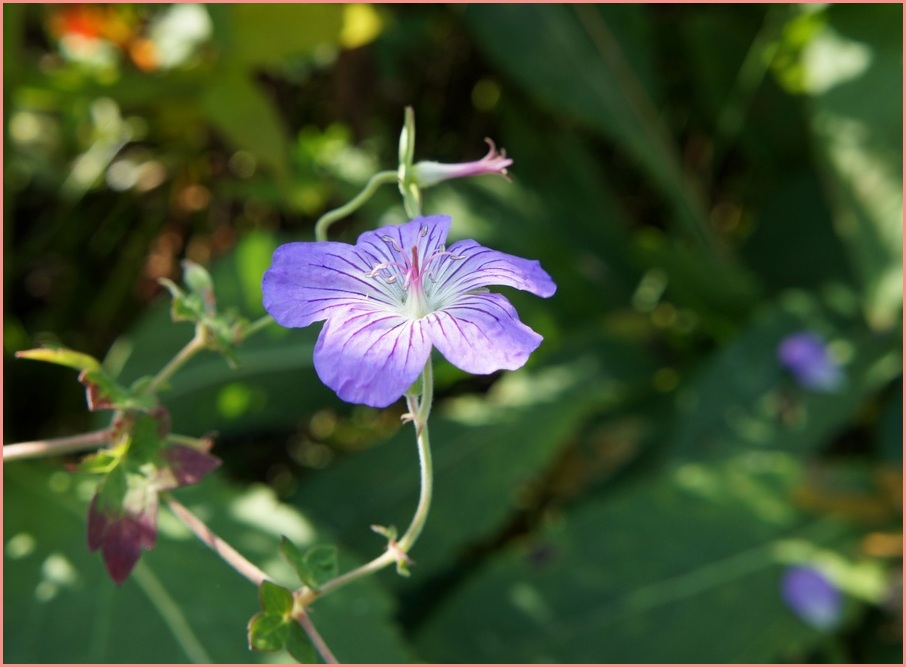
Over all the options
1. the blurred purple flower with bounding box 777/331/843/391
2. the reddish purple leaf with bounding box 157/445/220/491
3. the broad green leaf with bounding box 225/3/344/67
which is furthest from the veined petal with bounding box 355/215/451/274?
the blurred purple flower with bounding box 777/331/843/391

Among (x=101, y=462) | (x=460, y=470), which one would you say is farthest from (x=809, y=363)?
(x=101, y=462)

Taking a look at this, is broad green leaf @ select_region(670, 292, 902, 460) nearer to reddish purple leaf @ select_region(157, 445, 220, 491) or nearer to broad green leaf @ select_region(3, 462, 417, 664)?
broad green leaf @ select_region(3, 462, 417, 664)

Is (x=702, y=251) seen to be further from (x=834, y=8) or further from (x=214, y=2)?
(x=214, y=2)

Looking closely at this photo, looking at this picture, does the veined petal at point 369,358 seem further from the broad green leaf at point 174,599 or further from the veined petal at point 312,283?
the broad green leaf at point 174,599

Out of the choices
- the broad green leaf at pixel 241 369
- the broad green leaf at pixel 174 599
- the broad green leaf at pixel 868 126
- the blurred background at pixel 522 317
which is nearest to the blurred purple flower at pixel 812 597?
the blurred background at pixel 522 317

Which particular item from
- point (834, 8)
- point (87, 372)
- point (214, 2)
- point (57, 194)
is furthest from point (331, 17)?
point (87, 372)

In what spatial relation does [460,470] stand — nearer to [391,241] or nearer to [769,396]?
[769,396]
